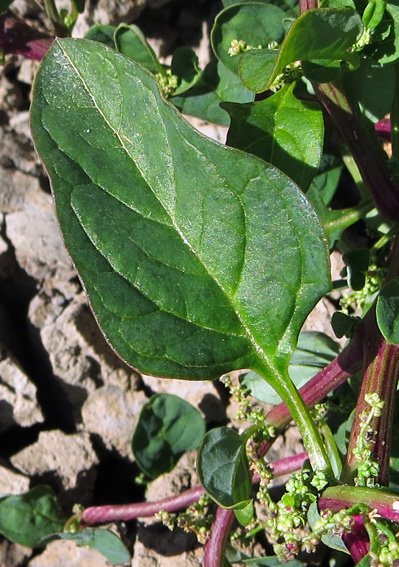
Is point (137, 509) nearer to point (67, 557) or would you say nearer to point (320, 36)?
point (67, 557)

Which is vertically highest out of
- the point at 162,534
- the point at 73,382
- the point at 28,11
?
the point at 28,11

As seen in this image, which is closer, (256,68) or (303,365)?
(256,68)

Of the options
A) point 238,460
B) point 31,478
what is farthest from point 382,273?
point 31,478

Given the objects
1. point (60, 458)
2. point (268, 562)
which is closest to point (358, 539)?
point (268, 562)

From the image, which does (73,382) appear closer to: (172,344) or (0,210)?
(0,210)

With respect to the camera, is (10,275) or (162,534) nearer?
(162,534)

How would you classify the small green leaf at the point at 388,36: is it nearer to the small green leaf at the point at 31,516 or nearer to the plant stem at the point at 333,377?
the plant stem at the point at 333,377
